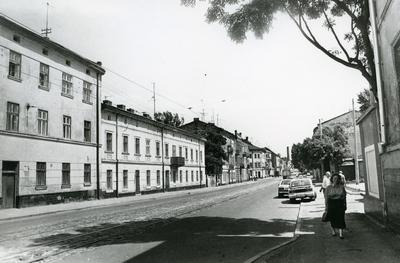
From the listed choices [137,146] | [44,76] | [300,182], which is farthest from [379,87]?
[137,146]

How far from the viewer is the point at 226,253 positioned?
8336 mm

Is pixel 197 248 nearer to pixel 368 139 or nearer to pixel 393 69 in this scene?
pixel 393 69

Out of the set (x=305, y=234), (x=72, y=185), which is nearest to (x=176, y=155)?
(x=72, y=185)

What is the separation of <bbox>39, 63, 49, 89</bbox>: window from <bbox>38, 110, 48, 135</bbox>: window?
171 centimetres

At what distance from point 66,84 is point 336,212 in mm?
23137

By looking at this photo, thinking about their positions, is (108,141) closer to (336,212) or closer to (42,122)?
(42,122)

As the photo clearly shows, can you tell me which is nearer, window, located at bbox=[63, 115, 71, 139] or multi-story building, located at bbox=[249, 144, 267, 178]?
window, located at bbox=[63, 115, 71, 139]

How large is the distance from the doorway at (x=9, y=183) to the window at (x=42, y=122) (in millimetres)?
3128

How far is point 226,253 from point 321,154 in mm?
41488

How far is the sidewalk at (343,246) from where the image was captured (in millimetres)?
7492

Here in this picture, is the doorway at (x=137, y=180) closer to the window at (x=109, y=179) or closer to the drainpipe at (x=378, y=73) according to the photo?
the window at (x=109, y=179)

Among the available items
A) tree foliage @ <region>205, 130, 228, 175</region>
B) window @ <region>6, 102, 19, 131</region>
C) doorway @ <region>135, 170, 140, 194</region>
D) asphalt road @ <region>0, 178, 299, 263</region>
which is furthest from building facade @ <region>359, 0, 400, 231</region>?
tree foliage @ <region>205, 130, 228, 175</region>

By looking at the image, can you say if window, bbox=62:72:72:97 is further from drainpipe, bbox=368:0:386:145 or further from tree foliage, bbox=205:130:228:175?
tree foliage, bbox=205:130:228:175

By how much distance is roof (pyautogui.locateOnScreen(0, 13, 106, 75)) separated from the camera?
2231 cm
